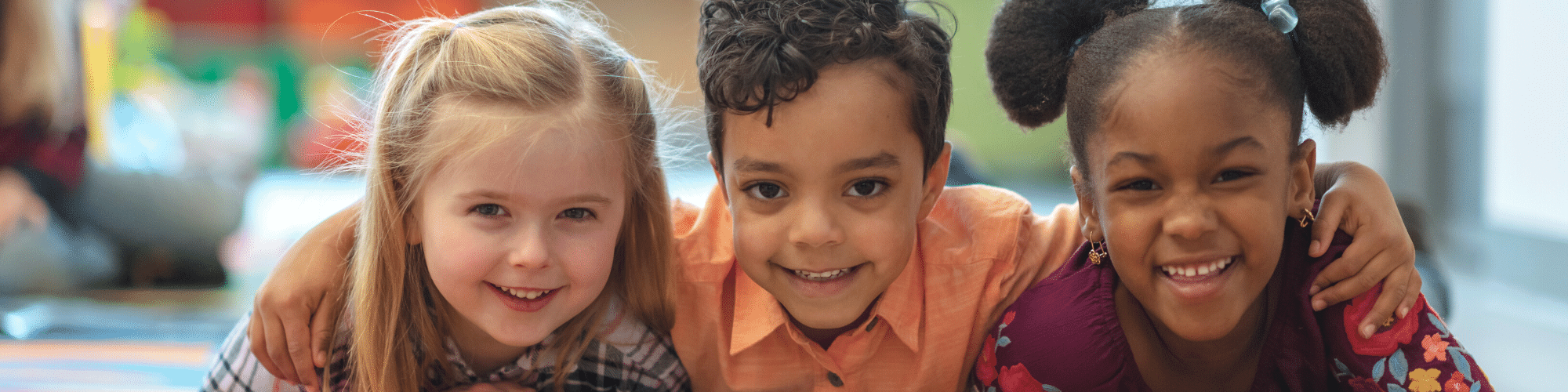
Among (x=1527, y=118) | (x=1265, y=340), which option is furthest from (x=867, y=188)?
(x=1527, y=118)

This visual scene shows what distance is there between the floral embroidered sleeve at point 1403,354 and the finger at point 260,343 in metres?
1.10

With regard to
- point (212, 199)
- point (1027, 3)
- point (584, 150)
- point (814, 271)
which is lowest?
point (212, 199)

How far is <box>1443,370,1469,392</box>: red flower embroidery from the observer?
2.72ft

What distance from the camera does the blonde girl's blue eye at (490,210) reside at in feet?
3.18

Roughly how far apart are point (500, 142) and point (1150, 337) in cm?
71

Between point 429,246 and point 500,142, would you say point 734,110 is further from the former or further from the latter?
point 429,246

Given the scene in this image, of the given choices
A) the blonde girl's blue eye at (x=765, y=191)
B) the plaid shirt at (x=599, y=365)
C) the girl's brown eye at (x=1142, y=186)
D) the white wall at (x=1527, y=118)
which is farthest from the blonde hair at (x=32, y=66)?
the white wall at (x=1527, y=118)

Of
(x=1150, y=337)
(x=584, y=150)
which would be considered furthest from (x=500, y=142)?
(x=1150, y=337)

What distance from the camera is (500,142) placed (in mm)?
941

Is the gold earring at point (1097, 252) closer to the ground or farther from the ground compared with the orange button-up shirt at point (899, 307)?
farther from the ground

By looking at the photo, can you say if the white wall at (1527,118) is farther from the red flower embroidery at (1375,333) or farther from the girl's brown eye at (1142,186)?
the girl's brown eye at (1142,186)

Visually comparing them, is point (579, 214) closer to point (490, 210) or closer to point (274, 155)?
point (490, 210)

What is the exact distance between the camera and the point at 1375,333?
871mm

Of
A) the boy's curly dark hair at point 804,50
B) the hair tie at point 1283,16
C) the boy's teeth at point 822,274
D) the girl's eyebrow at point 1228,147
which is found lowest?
the boy's teeth at point 822,274
